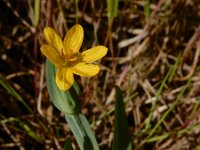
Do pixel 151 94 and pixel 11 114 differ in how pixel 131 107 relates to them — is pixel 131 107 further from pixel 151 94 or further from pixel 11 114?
pixel 11 114

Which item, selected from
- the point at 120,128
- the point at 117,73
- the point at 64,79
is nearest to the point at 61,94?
the point at 64,79

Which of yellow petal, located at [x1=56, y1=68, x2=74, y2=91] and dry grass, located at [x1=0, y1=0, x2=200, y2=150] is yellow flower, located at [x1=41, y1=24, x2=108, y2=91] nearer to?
yellow petal, located at [x1=56, y1=68, x2=74, y2=91]

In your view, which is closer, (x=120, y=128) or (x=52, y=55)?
(x=52, y=55)

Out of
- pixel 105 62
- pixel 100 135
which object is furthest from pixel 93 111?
pixel 105 62

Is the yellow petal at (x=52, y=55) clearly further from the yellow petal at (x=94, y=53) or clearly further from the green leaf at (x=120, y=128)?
the green leaf at (x=120, y=128)

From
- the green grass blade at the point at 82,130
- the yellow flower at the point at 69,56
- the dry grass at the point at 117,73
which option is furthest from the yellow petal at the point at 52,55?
the dry grass at the point at 117,73

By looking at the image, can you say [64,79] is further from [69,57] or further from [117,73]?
[117,73]

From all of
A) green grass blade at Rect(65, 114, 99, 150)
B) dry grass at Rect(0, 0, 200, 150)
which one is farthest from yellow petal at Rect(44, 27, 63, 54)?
dry grass at Rect(0, 0, 200, 150)
